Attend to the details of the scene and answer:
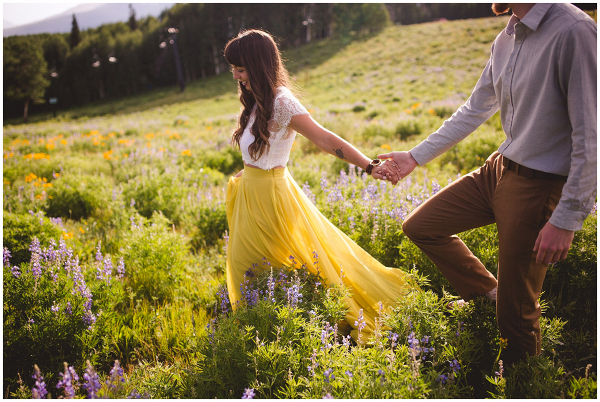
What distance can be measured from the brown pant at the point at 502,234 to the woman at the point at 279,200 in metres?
0.61

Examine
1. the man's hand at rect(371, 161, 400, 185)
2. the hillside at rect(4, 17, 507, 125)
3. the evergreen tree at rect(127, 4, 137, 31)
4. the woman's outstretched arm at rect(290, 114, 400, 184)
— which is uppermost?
the evergreen tree at rect(127, 4, 137, 31)

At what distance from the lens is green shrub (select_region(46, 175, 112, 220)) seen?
5980mm

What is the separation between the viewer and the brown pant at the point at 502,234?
219 centimetres

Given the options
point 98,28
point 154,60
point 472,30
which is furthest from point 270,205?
point 98,28

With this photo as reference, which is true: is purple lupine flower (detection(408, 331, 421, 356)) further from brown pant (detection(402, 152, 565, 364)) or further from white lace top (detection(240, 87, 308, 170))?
white lace top (detection(240, 87, 308, 170))

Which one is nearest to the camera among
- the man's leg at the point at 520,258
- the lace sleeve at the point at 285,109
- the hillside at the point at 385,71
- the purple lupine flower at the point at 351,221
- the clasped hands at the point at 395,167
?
the man's leg at the point at 520,258

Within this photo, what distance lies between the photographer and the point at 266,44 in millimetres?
3139

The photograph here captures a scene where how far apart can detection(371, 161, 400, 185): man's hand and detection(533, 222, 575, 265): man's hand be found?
4.49 feet

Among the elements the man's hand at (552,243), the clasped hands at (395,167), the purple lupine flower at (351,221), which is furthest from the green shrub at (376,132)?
the man's hand at (552,243)

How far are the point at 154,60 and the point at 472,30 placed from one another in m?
48.4

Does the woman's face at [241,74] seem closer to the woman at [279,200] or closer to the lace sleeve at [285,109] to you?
the woman at [279,200]

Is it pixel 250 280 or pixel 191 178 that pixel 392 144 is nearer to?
pixel 191 178

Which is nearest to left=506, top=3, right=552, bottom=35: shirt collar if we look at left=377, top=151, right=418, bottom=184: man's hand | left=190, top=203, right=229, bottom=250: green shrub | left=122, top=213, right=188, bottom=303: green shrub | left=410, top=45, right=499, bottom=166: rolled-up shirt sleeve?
left=410, top=45, right=499, bottom=166: rolled-up shirt sleeve

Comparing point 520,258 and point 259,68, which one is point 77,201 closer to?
point 259,68
